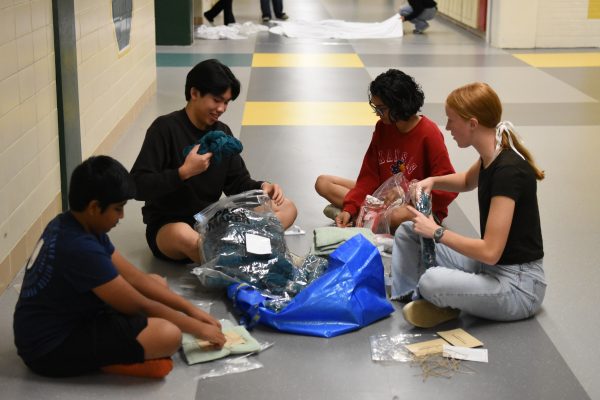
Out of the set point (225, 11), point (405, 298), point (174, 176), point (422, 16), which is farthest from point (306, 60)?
point (405, 298)

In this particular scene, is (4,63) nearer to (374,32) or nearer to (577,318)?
(577,318)

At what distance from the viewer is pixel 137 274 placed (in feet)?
11.7

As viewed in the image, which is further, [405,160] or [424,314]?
[405,160]

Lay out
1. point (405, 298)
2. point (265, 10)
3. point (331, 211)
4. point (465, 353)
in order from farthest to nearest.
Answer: point (265, 10) < point (331, 211) < point (405, 298) < point (465, 353)

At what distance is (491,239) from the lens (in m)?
3.78

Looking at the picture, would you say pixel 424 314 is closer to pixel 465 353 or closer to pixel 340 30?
pixel 465 353

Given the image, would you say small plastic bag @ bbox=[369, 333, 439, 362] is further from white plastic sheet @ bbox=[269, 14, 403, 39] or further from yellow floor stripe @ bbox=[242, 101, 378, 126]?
white plastic sheet @ bbox=[269, 14, 403, 39]

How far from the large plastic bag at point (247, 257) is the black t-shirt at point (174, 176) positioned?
7.9 inches

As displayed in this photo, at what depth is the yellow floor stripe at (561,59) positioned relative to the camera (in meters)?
11.4

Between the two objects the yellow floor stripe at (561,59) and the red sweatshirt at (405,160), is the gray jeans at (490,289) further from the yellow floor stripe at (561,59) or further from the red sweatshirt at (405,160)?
the yellow floor stripe at (561,59)

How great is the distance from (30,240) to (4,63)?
0.93 meters

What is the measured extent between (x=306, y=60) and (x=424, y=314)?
828cm

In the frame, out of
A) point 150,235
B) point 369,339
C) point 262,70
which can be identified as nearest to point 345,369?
point 369,339

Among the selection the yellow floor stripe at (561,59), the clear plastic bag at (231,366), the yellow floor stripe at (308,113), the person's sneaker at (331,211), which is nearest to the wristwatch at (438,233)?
the clear plastic bag at (231,366)
